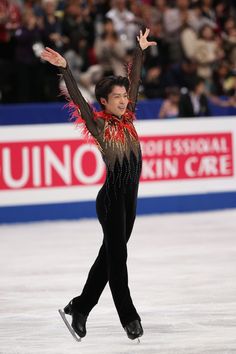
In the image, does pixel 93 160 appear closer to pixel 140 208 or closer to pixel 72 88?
pixel 140 208

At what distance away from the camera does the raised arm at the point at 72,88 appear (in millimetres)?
5695

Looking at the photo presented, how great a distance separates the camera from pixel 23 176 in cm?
1227

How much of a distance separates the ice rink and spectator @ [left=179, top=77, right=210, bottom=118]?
146cm

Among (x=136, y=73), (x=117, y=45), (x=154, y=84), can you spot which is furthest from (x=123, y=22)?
(x=136, y=73)

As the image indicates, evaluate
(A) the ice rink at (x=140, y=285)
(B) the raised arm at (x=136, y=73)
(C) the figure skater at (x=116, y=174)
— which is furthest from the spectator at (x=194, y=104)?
(C) the figure skater at (x=116, y=174)

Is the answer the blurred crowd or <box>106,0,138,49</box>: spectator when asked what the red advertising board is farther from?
<box>106,0,138,49</box>: spectator

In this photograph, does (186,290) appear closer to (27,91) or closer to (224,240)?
(224,240)

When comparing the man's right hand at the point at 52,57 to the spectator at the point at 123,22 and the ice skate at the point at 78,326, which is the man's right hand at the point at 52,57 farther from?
the spectator at the point at 123,22

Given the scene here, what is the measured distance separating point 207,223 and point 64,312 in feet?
19.2

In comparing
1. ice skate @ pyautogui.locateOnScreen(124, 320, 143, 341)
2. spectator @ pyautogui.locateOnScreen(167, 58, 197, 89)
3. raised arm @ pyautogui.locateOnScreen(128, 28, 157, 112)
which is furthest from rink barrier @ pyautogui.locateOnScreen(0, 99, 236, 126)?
ice skate @ pyautogui.locateOnScreen(124, 320, 143, 341)

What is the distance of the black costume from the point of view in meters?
5.82

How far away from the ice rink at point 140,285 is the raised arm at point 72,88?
130 centimetres

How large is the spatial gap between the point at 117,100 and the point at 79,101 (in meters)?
0.24

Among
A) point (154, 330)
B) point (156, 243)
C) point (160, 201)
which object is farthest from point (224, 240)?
point (154, 330)
